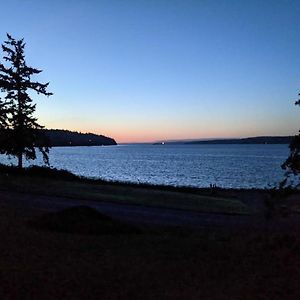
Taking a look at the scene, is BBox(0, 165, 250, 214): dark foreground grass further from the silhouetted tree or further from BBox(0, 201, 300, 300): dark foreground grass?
BBox(0, 201, 300, 300): dark foreground grass

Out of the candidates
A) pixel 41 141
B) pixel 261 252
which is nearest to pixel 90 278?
pixel 261 252

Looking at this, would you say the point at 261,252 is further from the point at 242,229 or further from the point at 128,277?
the point at 242,229

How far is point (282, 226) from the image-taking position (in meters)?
19.2

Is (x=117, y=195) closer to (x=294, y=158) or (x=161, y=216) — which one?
(x=161, y=216)

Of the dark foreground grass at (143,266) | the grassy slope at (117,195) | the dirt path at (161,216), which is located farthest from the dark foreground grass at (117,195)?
the dark foreground grass at (143,266)

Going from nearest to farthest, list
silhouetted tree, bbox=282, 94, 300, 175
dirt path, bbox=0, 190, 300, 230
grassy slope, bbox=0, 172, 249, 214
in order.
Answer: dirt path, bbox=0, 190, 300, 230
silhouetted tree, bbox=282, 94, 300, 175
grassy slope, bbox=0, 172, 249, 214

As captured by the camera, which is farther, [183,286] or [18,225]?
[18,225]

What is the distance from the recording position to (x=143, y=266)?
32.6 feet

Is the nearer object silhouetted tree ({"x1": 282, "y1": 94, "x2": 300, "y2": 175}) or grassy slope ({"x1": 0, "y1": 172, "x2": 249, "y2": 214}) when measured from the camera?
silhouetted tree ({"x1": 282, "y1": 94, "x2": 300, "y2": 175})

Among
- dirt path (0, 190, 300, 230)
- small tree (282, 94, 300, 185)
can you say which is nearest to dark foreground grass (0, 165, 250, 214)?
dirt path (0, 190, 300, 230)

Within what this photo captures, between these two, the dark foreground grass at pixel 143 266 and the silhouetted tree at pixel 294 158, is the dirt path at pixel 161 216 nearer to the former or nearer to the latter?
the silhouetted tree at pixel 294 158

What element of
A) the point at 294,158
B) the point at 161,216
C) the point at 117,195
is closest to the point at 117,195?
the point at 117,195

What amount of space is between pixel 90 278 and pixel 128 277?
71cm

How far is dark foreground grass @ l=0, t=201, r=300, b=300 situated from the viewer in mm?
8031
